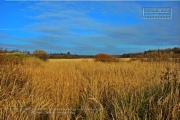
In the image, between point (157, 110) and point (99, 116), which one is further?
point (99, 116)

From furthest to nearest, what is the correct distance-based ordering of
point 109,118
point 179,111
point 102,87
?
1. point 102,87
2. point 109,118
3. point 179,111

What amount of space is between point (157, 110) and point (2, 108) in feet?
9.51

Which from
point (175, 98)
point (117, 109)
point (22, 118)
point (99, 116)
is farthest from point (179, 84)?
point (22, 118)

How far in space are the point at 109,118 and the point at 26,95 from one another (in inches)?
89.5

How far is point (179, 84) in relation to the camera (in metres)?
4.65

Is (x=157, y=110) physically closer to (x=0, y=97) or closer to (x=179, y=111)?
(x=179, y=111)

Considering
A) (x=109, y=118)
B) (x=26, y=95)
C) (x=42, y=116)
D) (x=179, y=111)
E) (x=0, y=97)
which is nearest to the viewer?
(x=179, y=111)

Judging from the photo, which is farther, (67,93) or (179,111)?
(67,93)

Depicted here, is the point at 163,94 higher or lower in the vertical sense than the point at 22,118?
higher

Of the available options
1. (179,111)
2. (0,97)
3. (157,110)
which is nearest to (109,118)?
(157,110)

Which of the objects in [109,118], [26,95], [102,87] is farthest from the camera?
[102,87]

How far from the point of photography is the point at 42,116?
4.47 metres

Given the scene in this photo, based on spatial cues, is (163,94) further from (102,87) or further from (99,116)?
(102,87)

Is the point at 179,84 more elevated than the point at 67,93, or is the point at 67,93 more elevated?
the point at 179,84
